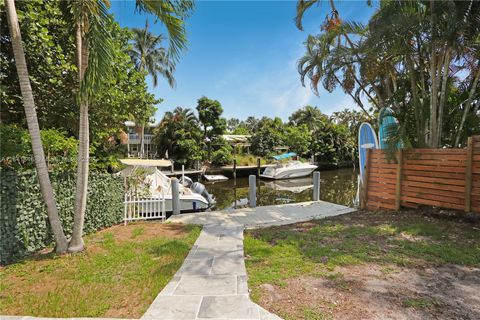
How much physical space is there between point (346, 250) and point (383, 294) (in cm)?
136

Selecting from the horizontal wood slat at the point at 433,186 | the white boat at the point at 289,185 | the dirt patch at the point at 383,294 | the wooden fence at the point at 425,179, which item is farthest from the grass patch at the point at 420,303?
the white boat at the point at 289,185

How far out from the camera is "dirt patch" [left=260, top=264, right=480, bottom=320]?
2.52 metres

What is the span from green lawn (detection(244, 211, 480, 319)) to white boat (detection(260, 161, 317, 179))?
596 inches

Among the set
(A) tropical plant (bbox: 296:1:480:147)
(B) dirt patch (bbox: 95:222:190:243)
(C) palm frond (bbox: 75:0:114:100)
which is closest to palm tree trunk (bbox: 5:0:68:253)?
(C) palm frond (bbox: 75:0:114:100)

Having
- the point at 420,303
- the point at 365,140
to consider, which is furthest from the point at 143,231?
the point at 365,140

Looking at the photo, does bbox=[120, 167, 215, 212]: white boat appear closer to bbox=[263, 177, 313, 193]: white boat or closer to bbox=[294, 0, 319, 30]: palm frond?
bbox=[294, 0, 319, 30]: palm frond

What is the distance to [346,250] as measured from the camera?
420cm

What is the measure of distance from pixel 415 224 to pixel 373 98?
546 cm

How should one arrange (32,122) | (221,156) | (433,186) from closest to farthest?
1. (32,122)
2. (433,186)
3. (221,156)

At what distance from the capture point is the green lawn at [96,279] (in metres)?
2.69

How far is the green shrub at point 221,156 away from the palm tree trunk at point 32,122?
777 inches

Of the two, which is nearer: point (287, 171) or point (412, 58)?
point (412, 58)

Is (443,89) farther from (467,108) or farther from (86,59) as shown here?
(86,59)

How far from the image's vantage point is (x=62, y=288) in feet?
10.1
